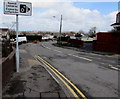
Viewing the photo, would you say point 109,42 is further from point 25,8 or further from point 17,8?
point 17,8

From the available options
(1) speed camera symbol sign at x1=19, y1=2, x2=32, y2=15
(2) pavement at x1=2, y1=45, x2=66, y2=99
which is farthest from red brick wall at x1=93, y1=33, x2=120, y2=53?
(2) pavement at x1=2, y1=45, x2=66, y2=99

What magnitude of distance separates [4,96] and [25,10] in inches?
180

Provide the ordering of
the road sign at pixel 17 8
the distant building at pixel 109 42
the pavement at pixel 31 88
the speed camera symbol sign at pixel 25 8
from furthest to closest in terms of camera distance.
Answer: the distant building at pixel 109 42 < the speed camera symbol sign at pixel 25 8 < the road sign at pixel 17 8 < the pavement at pixel 31 88

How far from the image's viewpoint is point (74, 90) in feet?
19.1

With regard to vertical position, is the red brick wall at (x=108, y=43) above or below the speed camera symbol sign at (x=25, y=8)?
below

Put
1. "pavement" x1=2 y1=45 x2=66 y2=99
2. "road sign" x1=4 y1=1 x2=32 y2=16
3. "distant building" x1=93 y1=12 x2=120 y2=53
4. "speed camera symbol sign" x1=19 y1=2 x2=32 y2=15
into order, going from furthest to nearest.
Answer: "distant building" x1=93 y1=12 x2=120 y2=53, "speed camera symbol sign" x1=19 y1=2 x2=32 y2=15, "road sign" x1=4 y1=1 x2=32 y2=16, "pavement" x1=2 y1=45 x2=66 y2=99

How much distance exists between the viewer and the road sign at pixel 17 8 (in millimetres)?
7137

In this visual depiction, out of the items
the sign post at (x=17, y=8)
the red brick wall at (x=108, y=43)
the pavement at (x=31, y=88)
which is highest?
the sign post at (x=17, y=8)

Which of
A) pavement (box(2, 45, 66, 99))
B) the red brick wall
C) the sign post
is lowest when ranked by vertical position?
pavement (box(2, 45, 66, 99))

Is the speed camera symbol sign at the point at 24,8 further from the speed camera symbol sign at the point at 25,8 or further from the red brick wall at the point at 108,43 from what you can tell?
the red brick wall at the point at 108,43

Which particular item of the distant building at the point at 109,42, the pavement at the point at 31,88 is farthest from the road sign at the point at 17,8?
the distant building at the point at 109,42

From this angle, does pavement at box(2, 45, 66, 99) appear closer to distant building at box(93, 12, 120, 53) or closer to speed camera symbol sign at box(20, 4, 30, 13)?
speed camera symbol sign at box(20, 4, 30, 13)

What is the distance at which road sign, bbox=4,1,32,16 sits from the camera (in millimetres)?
7137

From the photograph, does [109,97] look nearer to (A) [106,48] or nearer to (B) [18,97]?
(B) [18,97]
